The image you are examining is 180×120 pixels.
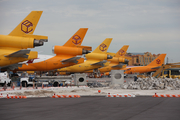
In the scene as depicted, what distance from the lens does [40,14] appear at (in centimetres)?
3453

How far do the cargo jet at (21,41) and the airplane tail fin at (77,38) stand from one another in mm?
11340

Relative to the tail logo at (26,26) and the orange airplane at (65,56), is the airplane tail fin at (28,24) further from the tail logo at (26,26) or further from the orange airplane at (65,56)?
the orange airplane at (65,56)

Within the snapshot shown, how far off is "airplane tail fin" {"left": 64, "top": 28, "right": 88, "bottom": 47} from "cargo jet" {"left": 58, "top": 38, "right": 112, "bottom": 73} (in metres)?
10.2

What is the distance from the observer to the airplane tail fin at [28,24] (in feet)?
110

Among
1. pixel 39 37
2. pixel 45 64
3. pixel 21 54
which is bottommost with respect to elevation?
pixel 45 64

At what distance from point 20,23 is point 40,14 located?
112 inches

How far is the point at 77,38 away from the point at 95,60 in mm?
16769

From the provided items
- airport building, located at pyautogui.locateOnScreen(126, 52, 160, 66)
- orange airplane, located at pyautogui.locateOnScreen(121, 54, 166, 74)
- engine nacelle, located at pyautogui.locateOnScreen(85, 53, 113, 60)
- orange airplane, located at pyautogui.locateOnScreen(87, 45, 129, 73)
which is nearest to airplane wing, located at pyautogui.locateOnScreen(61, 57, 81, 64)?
engine nacelle, located at pyautogui.locateOnScreen(85, 53, 113, 60)

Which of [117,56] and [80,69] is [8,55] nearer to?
[80,69]

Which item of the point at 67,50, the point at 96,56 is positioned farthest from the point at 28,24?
the point at 96,56

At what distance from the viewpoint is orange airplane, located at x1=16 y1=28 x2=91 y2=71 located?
4238cm

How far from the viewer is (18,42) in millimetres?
33031

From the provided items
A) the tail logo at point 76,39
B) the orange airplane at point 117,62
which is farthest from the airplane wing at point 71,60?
the orange airplane at point 117,62

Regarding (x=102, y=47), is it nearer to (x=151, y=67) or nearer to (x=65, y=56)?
(x=65, y=56)
